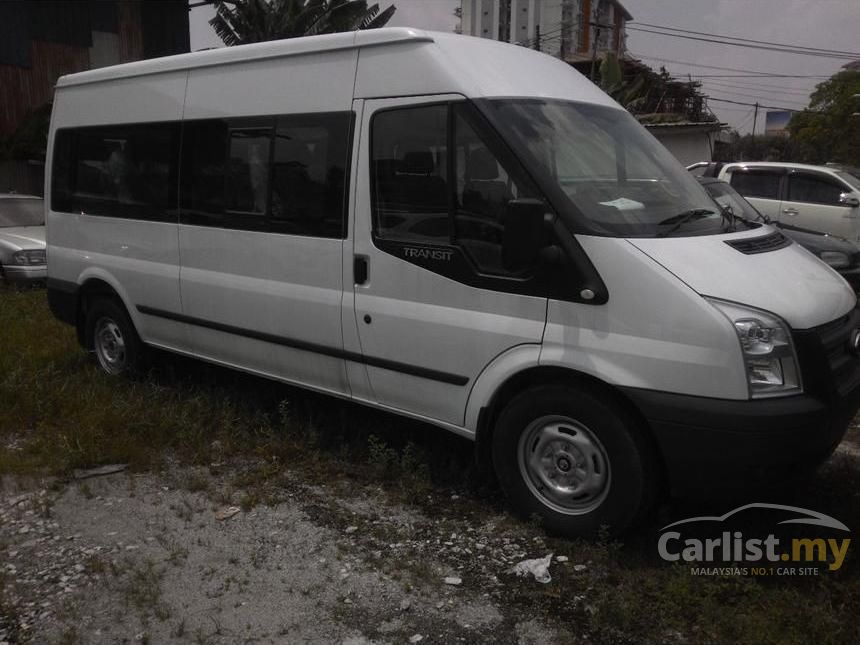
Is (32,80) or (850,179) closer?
(850,179)

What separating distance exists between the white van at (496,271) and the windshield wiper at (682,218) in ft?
0.05

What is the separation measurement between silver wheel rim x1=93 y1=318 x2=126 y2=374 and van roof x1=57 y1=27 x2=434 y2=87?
1.94m

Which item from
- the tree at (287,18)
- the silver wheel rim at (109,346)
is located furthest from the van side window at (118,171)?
the tree at (287,18)

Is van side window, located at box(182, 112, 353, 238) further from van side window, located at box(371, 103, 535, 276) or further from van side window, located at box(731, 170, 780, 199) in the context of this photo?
van side window, located at box(731, 170, 780, 199)

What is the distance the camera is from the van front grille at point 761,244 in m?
3.85

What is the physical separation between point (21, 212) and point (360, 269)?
981 cm

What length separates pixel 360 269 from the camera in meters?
4.52

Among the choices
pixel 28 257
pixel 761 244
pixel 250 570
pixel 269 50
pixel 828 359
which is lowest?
pixel 250 570

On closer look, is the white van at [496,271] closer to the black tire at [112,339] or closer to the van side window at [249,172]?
the van side window at [249,172]

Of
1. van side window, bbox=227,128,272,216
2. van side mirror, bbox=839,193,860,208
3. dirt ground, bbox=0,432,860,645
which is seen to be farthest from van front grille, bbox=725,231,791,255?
van side mirror, bbox=839,193,860,208

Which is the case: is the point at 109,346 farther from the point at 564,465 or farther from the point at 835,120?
the point at 835,120

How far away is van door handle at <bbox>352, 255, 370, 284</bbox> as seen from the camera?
177 inches

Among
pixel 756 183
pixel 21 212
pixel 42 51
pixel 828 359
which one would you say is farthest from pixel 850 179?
pixel 42 51

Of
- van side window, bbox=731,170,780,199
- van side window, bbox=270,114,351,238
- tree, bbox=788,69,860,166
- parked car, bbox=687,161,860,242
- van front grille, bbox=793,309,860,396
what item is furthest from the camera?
tree, bbox=788,69,860,166
